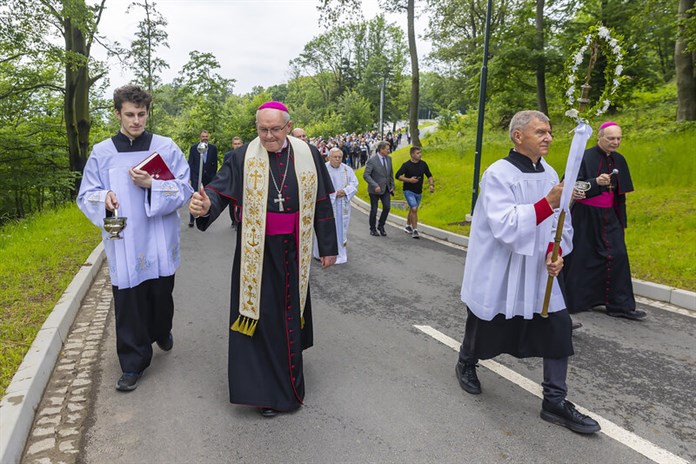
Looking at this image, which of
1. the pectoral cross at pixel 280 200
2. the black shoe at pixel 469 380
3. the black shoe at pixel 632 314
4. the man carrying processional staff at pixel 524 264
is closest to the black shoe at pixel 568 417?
the man carrying processional staff at pixel 524 264

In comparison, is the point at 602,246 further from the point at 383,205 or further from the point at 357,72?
the point at 357,72

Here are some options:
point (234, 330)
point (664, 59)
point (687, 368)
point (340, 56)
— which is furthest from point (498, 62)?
point (340, 56)

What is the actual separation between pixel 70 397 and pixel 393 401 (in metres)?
2.43

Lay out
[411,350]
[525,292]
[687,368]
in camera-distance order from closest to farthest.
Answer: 1. [525,292]
2. [687,368]
3. [411,350]

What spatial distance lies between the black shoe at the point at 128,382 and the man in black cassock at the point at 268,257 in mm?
918

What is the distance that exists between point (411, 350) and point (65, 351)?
10.5 feet

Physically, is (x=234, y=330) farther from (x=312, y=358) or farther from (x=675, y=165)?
(x=675, y=165)

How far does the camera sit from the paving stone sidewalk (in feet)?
10.0

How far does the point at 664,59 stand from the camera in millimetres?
27609

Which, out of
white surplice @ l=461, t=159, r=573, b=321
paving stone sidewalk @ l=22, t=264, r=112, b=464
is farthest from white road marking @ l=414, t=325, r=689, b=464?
paving stone sidewalk @ l=22, t=264, r=112, b=464

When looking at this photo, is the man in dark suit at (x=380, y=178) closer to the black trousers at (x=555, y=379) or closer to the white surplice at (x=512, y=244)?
the white surplice at (x=512, y=244)

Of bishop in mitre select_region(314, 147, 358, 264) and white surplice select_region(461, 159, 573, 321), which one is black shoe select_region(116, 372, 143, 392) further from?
bishop in mitre select_region(314, 147, 358, 264)

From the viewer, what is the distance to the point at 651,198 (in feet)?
34.4

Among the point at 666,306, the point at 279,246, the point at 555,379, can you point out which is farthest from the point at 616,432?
the point at 666,306
